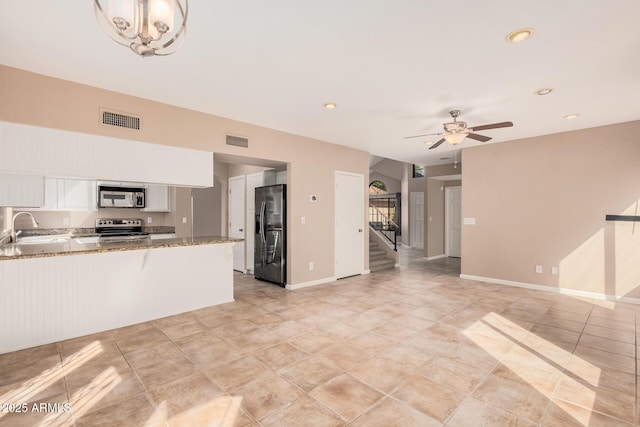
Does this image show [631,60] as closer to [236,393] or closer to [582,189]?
[582,189]

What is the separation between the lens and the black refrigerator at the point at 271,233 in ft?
17.3

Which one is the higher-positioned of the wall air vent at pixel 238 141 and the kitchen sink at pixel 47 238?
the wall air vent at pixel 238 141

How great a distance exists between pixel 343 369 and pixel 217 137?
3334 mm

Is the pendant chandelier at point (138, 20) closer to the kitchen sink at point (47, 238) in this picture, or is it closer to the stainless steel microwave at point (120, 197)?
the kitchen sink at point (47, 238)

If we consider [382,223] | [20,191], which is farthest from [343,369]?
[382,223]

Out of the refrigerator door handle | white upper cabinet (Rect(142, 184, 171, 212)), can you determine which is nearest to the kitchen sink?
white upper cabinet (Rect(142, 184, 171, 212))

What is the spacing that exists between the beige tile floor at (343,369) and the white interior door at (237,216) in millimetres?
2477

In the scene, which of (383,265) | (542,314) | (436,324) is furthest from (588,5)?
(383,265)

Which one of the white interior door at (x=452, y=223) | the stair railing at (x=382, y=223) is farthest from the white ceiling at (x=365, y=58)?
the stair railing at (x=382, y=223)

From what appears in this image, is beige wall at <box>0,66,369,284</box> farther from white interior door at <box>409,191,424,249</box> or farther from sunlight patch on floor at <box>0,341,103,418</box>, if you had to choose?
white interior door at <box>409,191,424,249</box>

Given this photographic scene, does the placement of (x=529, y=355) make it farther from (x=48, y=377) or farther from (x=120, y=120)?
(x=120, y=120)

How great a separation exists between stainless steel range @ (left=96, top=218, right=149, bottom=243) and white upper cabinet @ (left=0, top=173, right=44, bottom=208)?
1.72 meters

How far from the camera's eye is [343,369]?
254cm

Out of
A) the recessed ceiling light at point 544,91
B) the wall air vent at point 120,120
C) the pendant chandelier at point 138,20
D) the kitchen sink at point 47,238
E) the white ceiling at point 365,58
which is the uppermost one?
the white ceiling at point 365,58
